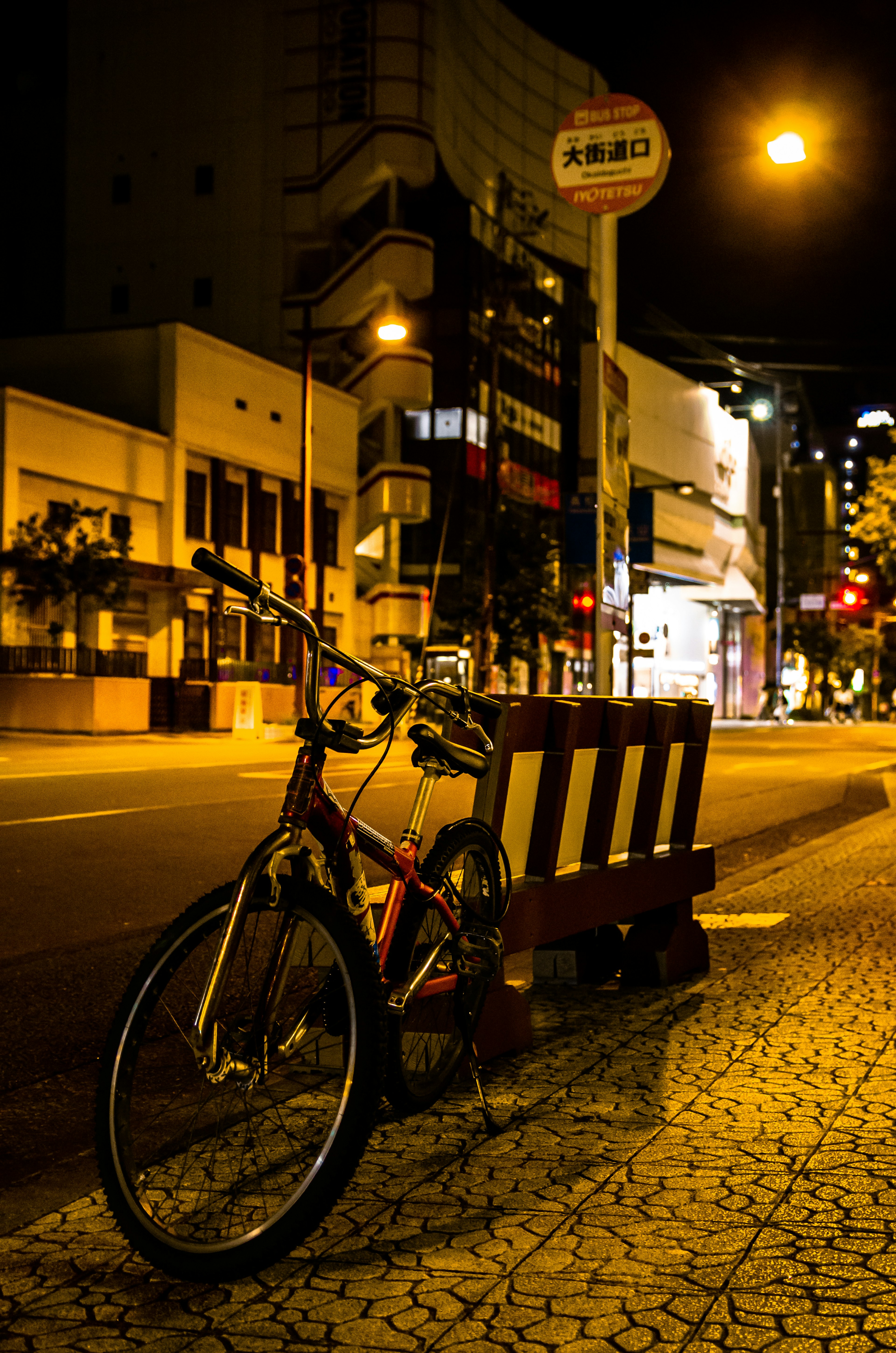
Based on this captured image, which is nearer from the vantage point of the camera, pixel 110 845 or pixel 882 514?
pixel 110 845

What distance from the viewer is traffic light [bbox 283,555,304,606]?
90.2ft

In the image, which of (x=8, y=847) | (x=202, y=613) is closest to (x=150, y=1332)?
(x=8, y=847)

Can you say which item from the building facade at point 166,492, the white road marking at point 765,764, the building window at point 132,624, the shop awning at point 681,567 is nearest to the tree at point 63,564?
the building facade at point 166,492

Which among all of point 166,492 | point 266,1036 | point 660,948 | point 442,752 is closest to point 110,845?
point 660,948

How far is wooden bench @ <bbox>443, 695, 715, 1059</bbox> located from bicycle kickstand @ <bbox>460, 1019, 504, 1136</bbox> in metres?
0.35

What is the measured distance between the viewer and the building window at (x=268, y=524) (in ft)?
146

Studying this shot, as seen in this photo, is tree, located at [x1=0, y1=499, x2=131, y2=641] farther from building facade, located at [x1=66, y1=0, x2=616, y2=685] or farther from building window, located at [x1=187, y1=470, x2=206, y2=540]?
building facade, located at [x1=66, y1=0, x2=616, y2=685]

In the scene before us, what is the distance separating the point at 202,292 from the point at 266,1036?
2264 inches

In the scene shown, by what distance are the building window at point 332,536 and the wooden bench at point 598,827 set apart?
4230 cm

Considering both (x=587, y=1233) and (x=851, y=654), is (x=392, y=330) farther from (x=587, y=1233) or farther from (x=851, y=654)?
(x=851, y=654)

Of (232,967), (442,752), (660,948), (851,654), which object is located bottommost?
(660,948)

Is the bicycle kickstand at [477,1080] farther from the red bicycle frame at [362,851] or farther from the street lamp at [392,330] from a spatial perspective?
the street lamp at [392,330]

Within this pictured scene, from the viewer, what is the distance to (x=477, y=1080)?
13.3 ft

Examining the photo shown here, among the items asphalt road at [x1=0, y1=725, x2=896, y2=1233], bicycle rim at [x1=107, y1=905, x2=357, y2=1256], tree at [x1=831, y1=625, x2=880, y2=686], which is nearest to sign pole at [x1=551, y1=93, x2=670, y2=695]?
asphalt road at [x1=0, y1=725, x2=896, y2=1233]
